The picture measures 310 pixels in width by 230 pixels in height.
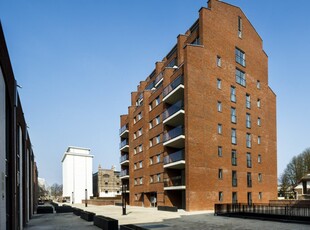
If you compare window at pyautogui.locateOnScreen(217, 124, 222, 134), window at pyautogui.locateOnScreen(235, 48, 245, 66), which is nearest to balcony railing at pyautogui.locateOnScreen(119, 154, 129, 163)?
window at pyautogui.locateOnScreen(217, 124, 222, 134)

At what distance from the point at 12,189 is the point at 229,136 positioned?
29.7 metres

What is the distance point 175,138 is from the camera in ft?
123

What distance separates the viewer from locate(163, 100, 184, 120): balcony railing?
125ft

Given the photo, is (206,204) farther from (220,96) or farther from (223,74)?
(223,74)

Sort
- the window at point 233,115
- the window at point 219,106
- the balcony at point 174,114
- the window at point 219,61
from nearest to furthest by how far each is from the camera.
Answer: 1. the balcony at point 174,114
2. the window at point 219,106
3. the window at point 219,61
4. the window at point 233,115

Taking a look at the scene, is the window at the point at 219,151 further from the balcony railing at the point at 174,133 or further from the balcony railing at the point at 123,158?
the balcony railing at the point at 123,158

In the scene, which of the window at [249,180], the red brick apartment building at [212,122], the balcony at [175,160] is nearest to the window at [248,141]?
the red brick apartment building at [212,122]

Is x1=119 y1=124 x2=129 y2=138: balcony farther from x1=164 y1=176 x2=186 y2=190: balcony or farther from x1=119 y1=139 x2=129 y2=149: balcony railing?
x1=164 y1=176 x2=186 y2=190: balcony

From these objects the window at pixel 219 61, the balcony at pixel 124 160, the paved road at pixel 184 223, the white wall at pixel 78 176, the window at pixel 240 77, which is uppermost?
the window at pixel 219 61

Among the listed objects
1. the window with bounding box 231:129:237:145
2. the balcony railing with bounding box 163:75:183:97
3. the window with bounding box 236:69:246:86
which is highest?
the window with bounding box 236:69:246:86

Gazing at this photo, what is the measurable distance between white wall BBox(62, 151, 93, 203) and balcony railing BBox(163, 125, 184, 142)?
69145 millimetres

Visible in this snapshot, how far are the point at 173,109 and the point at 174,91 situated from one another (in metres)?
2.28

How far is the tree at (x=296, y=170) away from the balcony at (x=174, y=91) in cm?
4316

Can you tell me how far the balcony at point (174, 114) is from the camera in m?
37.6
